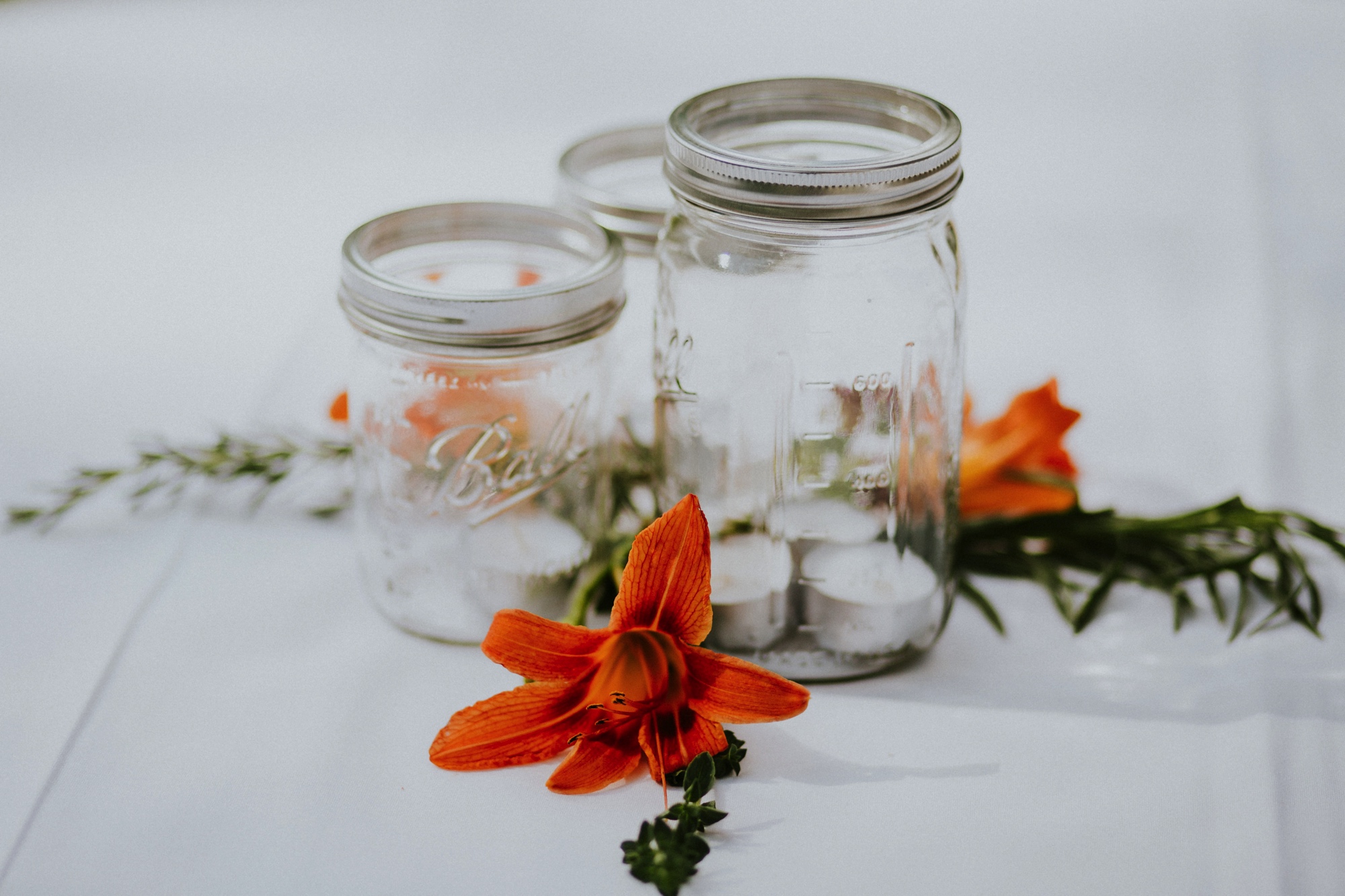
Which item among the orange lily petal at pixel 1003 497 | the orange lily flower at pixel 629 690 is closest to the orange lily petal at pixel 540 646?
the orange lily flower at pixel 629 690

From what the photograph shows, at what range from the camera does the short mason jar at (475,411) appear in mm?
638

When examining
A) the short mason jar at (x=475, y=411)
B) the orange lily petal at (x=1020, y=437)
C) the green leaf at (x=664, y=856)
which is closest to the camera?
the green leaf at (x=664, y=856)

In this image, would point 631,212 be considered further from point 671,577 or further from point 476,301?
point 671,577

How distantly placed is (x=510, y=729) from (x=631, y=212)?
343mm

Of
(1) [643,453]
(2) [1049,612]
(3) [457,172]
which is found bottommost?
(2) [1049,612]

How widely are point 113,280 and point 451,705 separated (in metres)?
0.69

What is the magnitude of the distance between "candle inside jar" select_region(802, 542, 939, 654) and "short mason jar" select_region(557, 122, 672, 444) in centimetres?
16

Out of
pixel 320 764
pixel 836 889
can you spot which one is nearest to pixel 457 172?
pixel 320 764

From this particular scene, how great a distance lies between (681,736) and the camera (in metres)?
0.59

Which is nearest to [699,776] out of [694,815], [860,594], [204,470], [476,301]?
[694,815]

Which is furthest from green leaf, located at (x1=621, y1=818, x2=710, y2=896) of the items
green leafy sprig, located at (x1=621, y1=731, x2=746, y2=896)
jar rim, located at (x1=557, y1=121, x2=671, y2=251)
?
jar rim, located at (x1=557, y1=121, x2=671, y2=251)

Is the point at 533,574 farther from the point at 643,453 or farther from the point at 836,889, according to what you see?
the point at 836,889

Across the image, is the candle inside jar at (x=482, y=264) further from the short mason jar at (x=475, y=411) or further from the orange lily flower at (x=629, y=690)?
the orange lily flower at (x=629, y=690)

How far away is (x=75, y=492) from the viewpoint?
0.82 m
